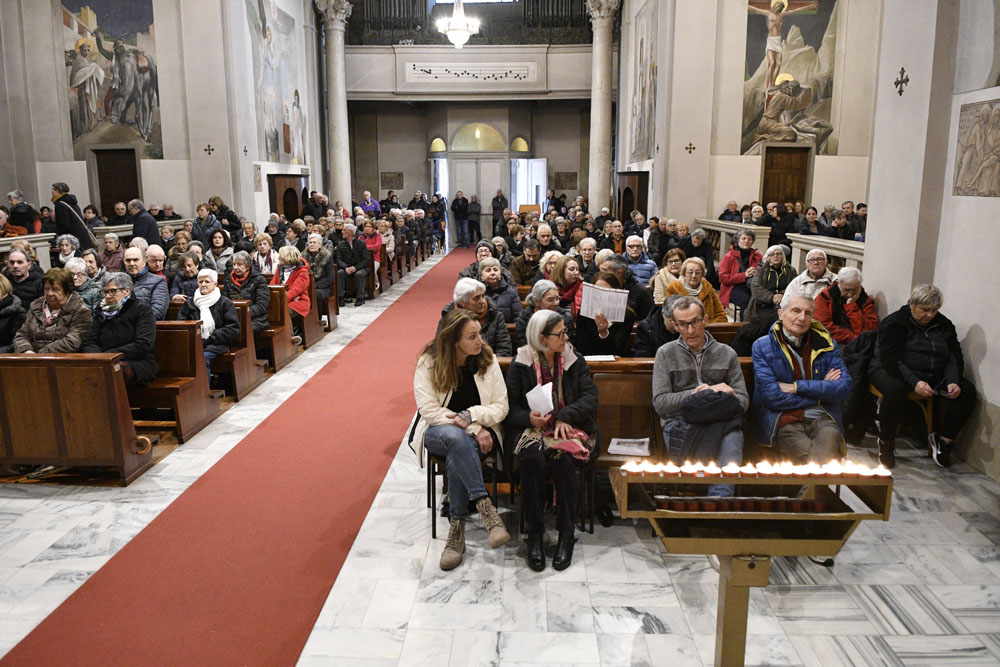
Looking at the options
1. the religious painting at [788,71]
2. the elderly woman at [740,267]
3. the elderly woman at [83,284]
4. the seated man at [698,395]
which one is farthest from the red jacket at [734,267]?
the elderly woman at [83,284]

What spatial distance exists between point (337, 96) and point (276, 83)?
3.75 metres

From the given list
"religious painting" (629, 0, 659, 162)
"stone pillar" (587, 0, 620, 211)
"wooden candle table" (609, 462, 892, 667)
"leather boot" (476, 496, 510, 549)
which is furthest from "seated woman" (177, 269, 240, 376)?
"stone pillar" (587, 0, 620, 211)

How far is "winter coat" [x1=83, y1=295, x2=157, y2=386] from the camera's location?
5844 millimetres

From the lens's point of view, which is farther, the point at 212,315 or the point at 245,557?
the point at 212,315

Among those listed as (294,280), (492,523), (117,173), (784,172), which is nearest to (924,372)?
(492,523)

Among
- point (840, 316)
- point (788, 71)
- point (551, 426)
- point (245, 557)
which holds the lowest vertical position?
point (245, 557)

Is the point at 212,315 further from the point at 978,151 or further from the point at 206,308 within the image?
the point at 978,151

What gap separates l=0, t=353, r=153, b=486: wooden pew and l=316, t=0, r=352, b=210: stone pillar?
17.6m

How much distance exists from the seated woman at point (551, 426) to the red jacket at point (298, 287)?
5.27m

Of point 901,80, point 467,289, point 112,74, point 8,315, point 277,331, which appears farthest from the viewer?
point 112,74

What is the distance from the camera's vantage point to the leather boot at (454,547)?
411 centimetres

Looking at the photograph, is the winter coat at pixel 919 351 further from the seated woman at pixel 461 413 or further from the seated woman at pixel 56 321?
the seated woman at pixel 56 321

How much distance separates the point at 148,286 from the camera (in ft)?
23.1

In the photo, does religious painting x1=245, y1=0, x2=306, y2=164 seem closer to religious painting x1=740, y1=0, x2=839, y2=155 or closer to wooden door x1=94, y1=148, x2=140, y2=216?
wooden door x1=94, y1=148, x2=140, y2=216
